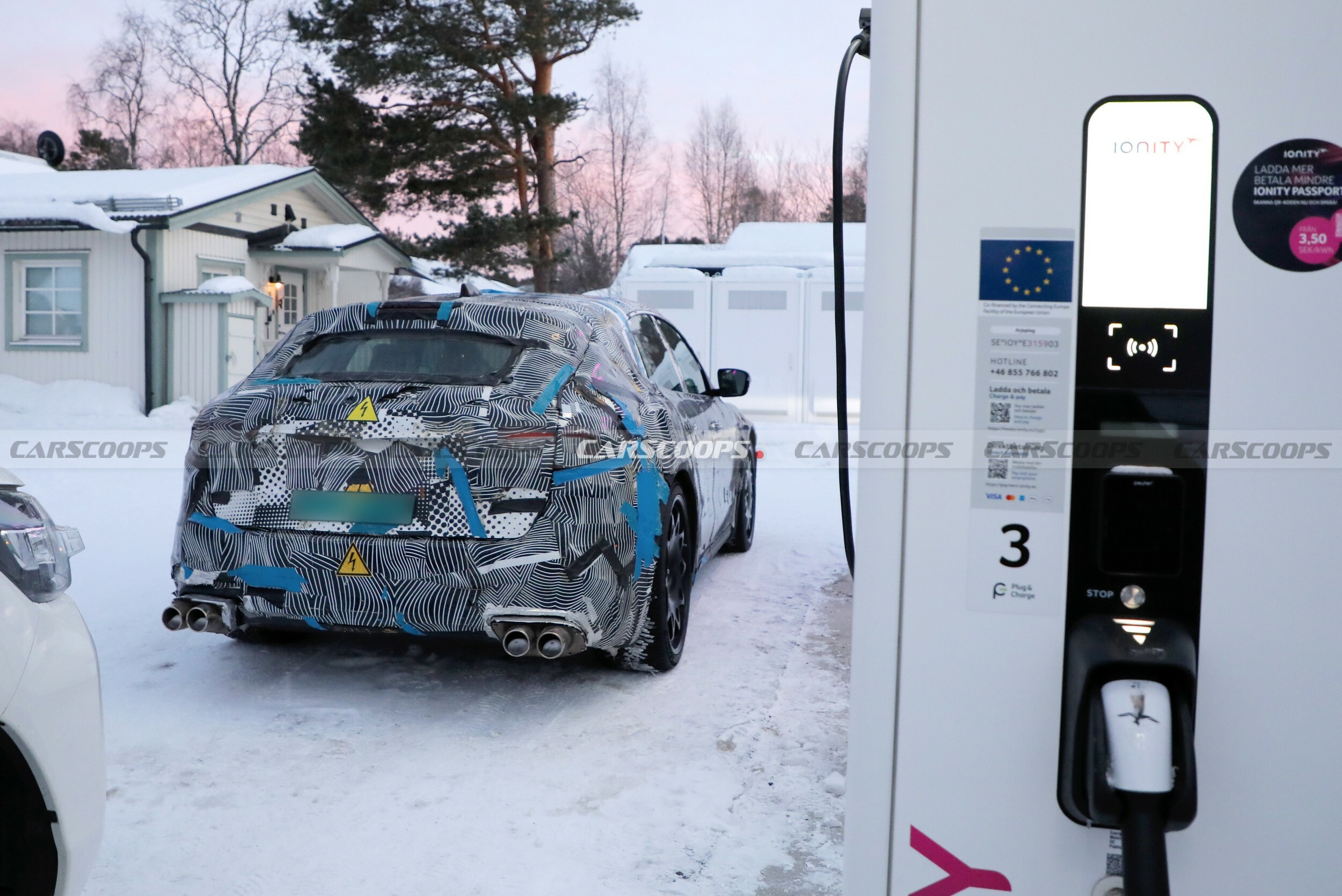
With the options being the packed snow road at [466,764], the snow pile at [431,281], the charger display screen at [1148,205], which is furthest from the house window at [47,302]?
the charger display screen at [1148,205]

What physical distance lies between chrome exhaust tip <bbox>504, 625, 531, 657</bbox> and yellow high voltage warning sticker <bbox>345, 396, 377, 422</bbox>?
Answer: 0.89m

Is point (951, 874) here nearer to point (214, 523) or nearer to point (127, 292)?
point (214, 523)

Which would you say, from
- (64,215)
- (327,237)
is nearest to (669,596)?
(64,215)

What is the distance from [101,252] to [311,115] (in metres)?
6.57

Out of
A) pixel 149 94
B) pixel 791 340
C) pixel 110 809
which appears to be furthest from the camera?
pixel 149 94

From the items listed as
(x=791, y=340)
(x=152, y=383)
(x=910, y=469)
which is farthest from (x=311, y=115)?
(x=910, y=469)

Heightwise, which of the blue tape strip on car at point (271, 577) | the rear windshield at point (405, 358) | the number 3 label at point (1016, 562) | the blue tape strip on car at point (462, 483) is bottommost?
the blue tape strip on car at point (271, 577)

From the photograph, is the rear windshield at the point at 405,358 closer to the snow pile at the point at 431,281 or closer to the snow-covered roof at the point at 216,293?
the snow-covered roof at the point at 216,293

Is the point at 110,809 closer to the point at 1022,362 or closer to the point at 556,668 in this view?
the point at 556,668

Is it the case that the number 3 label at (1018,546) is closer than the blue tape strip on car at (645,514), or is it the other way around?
the number 3 label at (1018,546)

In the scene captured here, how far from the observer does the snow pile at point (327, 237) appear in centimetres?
2084

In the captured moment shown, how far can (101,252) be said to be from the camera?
18031mm

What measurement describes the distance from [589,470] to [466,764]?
1.08 meters

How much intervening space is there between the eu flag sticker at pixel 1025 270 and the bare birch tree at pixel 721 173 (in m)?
48.2
